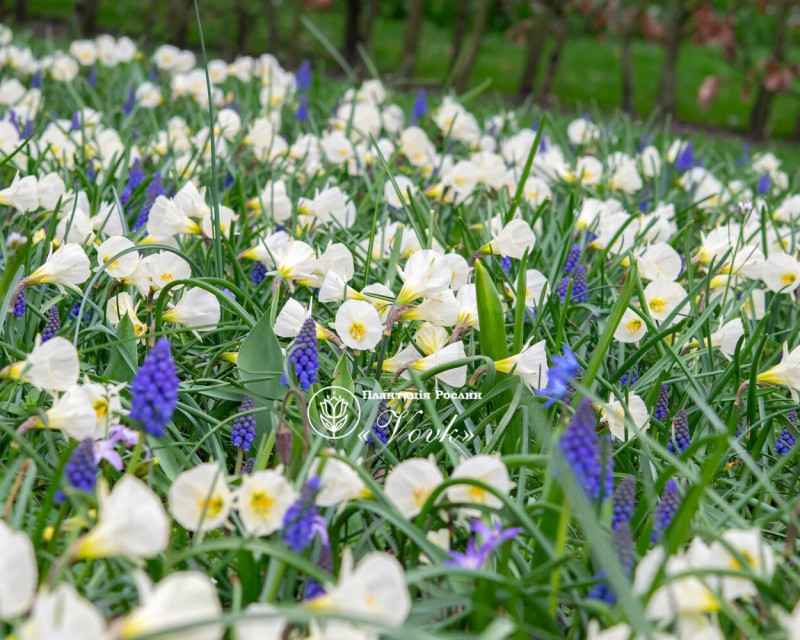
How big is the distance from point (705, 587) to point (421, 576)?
0.32 m

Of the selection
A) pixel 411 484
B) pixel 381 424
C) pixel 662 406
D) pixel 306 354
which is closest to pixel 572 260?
pixel 662 406

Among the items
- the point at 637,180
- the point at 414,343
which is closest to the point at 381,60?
the point at 637,180

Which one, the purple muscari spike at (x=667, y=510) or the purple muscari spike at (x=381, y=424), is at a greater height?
the purple muscari spike at (x=667, y=510)

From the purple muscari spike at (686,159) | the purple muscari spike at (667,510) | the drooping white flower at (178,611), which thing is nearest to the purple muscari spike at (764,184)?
the purple muscari spike at (686,159)

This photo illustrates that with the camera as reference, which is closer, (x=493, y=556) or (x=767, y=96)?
(x=493, y=556)

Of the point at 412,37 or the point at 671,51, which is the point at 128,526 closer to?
the point at 412,37

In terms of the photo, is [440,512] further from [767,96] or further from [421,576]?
[767,96]

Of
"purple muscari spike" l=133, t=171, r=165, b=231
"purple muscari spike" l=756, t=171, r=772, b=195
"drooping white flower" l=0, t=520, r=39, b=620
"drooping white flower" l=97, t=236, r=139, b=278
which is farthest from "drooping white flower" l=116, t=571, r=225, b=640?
"purple muscari spike" l=756, t=171, r=772, b=195

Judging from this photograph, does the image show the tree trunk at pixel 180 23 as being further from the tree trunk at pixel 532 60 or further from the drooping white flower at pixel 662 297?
the drooping white flower at pixel 662 297

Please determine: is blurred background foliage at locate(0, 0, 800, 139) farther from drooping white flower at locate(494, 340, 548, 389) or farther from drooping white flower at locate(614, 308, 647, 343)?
drooping white flower at locate(494, 340, 548, 389)

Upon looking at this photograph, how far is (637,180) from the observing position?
3014 mm

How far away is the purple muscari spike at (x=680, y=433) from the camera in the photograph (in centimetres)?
156
